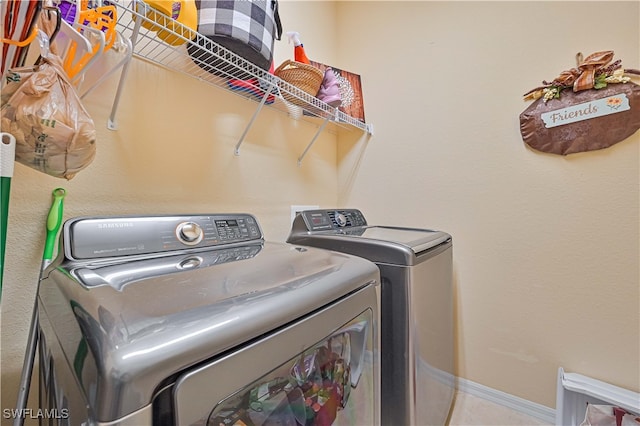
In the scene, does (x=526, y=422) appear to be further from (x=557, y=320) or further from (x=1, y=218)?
(x=1, y=218)

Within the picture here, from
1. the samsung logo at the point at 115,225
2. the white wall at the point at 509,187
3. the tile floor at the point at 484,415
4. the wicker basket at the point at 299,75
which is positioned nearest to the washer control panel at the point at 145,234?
the samsung logo at the point at 115,225

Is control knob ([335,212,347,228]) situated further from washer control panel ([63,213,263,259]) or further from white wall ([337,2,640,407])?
A: washer control panel ([63,213,263,259])

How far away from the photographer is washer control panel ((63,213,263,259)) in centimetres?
72

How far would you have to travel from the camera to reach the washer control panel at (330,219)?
4.35 feet

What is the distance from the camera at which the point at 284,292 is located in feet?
1.82

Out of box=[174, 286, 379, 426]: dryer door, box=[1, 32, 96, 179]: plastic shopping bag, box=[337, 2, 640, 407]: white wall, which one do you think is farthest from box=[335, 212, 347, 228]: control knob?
box=[1, 32, 96, 179]: plastic shopping bag

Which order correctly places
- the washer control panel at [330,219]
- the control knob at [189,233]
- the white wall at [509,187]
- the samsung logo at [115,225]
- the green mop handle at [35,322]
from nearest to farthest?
the green mop handle at [35,322] → the samsung logo at [115,225] → the control knob at [189,233] → the white wall at [509,187] → the washer control panel at [330,219]

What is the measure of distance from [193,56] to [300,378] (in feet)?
3.67

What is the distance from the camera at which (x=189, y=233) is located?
0.91 meters

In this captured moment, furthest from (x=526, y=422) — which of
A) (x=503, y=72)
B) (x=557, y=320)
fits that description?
(x=503, y=72)

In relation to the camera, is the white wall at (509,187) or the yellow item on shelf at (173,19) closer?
the yellow item on shelf at (173,19)

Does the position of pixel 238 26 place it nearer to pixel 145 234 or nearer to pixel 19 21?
pixel 19 21

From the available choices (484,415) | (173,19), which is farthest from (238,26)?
(484,415)

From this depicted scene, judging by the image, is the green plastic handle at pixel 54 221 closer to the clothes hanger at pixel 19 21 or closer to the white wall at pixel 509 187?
the clothes hanger at pixel 19 21
